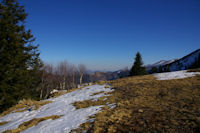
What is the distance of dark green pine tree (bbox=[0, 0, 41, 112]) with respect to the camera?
34.5ft

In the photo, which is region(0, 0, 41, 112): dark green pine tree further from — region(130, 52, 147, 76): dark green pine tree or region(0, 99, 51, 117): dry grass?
region(130, 52, 147, 76): dark green pine tree

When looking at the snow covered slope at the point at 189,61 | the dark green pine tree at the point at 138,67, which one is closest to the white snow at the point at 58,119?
the dark green pine tree at the point at 138,67

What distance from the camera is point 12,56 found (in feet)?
35.8

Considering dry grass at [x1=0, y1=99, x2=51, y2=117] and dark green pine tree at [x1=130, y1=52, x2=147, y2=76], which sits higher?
dark green pine tree at [x1=130, y1=52, x2=147, y2=76]

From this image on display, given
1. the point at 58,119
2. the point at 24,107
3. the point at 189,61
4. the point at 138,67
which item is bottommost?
the point at 24,107

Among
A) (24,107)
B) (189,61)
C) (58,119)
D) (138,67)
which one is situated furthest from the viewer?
(189,61)

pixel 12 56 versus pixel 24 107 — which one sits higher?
pixel 12 56

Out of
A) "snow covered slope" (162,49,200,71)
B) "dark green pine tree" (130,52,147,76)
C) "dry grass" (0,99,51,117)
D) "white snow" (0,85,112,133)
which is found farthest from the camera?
"snow covered slope" (162,49,200,71)

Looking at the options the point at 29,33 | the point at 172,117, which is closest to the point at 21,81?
the point at 29,33

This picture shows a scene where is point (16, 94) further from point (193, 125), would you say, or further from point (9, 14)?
point (193, 125)

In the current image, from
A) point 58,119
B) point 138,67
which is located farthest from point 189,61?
point 58,119

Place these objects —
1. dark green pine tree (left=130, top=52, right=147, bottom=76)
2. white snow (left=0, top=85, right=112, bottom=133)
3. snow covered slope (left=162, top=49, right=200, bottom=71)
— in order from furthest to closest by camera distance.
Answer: snow covered slope (left=162, top=49, right=200, bottom=71)
dark green pine tree (left=130, top=52, right=147, bottom=76)
white snow (left=0, top=85, right=112, bottom=133)

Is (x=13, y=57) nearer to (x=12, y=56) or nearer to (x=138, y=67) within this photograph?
(x=12, y=56)

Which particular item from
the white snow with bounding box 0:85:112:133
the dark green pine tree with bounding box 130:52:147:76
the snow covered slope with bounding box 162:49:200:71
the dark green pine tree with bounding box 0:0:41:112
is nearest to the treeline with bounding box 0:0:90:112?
the dark green pine tree with bounding box 0:0:41:112
